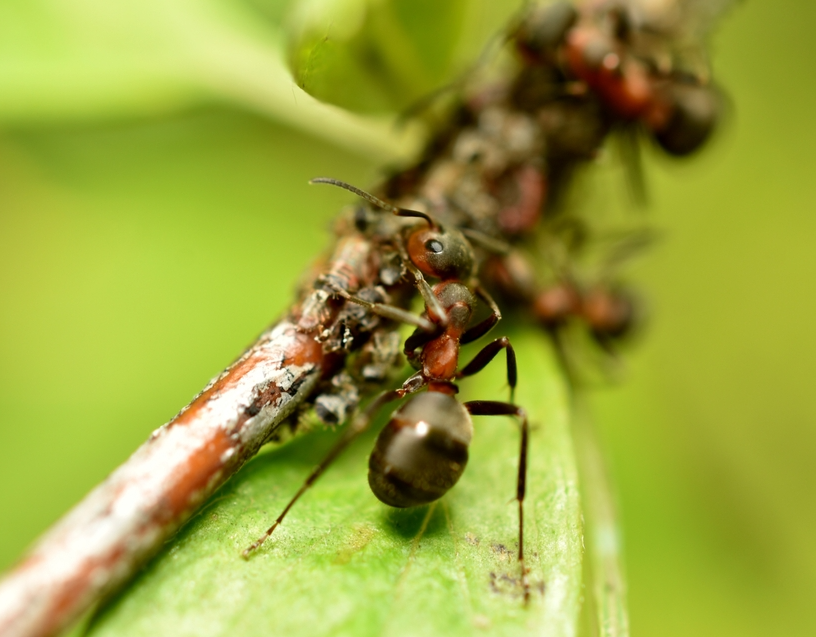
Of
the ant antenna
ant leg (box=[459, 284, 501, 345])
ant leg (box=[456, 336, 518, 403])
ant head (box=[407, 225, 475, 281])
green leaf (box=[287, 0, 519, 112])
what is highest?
green leaf (box=[287, 0, 519, 112])

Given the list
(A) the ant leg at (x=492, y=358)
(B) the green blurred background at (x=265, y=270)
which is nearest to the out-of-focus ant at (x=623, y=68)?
(B) the green blurred background at (x=265, y=270)

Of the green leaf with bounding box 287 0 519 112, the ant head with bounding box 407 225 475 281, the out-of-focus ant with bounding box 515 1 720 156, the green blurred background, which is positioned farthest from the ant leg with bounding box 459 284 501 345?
the green blurred background

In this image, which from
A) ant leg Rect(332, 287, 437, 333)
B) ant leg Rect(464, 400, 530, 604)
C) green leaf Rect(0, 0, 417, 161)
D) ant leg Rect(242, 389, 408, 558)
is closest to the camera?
ant leg Rect(464, 400, 530, 604)

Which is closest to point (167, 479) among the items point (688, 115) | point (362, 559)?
point (362, 559)

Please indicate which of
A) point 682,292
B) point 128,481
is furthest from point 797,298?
point 128,481

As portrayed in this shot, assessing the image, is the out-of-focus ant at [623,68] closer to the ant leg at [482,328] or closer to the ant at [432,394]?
the ant at [432,394]

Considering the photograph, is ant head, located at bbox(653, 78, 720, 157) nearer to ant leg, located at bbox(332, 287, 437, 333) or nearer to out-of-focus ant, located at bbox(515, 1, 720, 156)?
out-of-focus ant, located at bbox(515, 1, 720, 156)
